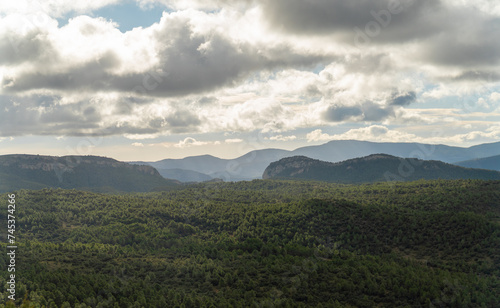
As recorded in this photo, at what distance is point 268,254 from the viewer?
9106 cm

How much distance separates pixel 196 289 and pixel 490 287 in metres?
65.5

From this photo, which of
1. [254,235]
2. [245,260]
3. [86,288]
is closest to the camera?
[86,288]

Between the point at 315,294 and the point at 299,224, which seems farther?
the point at 299,224

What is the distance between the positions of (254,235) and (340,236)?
32.7 meters

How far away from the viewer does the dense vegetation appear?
202ft

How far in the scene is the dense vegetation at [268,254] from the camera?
61.5 meters

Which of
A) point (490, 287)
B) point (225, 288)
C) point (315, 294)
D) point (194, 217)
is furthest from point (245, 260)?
point (194, 217)

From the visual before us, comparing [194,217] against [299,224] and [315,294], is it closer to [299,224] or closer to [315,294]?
[299,224]

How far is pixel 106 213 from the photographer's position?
504 feet

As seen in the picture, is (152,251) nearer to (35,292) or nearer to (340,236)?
(35,292)

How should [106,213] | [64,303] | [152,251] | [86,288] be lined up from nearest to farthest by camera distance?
[64,303] → [86,288] → [152,251] → [106,213]

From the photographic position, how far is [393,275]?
6975cm

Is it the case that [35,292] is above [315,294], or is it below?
above

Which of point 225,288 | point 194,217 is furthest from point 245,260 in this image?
point 194,217
